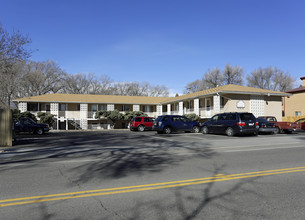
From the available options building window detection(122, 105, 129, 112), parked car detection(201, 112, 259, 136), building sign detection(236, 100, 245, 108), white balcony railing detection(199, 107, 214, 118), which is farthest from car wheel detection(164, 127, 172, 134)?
building window detection(122, 105, 129, 112)

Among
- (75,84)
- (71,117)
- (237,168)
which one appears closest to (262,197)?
(237,168)

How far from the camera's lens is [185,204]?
4340 millimetres

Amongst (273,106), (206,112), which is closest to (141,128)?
(206,112)

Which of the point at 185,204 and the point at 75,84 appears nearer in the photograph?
the point at 185,204

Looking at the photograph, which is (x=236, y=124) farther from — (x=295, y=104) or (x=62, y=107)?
(x=295, y=104)

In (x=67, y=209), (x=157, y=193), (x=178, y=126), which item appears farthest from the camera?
(x=178, y=126)

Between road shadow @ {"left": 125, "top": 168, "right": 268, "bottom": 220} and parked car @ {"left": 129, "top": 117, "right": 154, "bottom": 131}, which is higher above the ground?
parked car @ {"left": 129, "top": 117, "right": 154, "bottom": 131}

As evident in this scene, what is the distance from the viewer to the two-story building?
30734 millimetres

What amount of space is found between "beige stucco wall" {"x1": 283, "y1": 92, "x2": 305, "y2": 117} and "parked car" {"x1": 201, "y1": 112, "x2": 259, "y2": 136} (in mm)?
28028

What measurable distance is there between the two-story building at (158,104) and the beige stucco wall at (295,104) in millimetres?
10391

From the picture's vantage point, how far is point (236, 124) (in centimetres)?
1773

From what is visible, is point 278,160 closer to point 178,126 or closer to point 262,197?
point 262,197

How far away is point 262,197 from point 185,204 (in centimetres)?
156

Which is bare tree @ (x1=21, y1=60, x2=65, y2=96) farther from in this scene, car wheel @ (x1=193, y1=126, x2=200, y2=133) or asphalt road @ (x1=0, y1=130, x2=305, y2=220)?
asphalt road @ (x1=0, y1=130, x2=305, y2=220)
